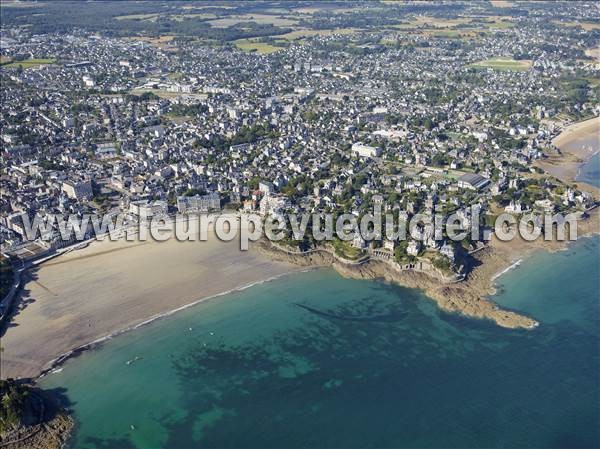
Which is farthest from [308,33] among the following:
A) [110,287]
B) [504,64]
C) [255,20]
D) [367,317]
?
[367,317]

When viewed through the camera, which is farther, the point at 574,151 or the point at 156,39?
the point at 156,39

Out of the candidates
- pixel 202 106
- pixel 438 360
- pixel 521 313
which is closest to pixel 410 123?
pixel 202 106

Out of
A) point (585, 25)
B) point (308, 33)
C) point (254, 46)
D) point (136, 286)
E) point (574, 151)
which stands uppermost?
point (585, 25)

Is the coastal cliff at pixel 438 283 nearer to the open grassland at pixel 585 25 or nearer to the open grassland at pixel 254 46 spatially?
the open grassland at pixel 254 46

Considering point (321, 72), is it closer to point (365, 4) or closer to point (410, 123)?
point (410, 123)

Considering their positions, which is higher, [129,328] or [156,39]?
[156,39]

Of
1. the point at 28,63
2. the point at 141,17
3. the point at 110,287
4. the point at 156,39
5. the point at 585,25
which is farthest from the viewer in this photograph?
the point at 141,17

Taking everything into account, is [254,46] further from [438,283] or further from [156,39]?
[438,283]

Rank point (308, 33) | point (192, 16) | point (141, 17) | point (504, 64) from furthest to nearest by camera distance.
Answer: point (192, 16), point (141, 17), point (308, 33), point (504, 64)
